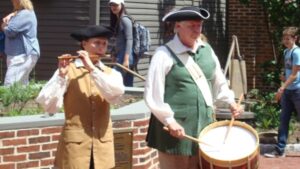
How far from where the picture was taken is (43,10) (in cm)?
1333

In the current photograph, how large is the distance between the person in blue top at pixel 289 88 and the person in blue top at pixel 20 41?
3.30 meters

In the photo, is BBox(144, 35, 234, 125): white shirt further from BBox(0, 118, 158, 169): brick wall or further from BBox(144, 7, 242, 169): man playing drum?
BBox(0, 118, 158, 169): brick wall

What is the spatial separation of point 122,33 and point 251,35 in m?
7.49

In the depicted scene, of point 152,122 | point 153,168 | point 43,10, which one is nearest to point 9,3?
point 43,10

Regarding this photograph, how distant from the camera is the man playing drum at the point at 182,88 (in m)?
5.44

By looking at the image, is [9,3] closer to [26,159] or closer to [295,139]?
[295,139]

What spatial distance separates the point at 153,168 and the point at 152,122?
2008 millimetres

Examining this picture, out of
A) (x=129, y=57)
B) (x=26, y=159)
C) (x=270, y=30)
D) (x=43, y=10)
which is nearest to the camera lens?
(x=26, y=159)

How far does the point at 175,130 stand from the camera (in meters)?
5.24

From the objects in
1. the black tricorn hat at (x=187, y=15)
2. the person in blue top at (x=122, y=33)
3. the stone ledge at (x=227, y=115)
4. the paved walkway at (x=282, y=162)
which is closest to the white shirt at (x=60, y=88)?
the black tricorn hat at (x=187, y=15)

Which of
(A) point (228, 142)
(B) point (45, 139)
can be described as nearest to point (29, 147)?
(B) point (45, 139)

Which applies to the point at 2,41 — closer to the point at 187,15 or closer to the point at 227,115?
the point at 227,115

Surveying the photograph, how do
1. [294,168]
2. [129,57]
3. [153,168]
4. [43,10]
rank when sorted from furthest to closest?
[43,10] < [129,57] < [294,168] < [153,168]

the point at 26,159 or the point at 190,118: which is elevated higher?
the point at 190,118
